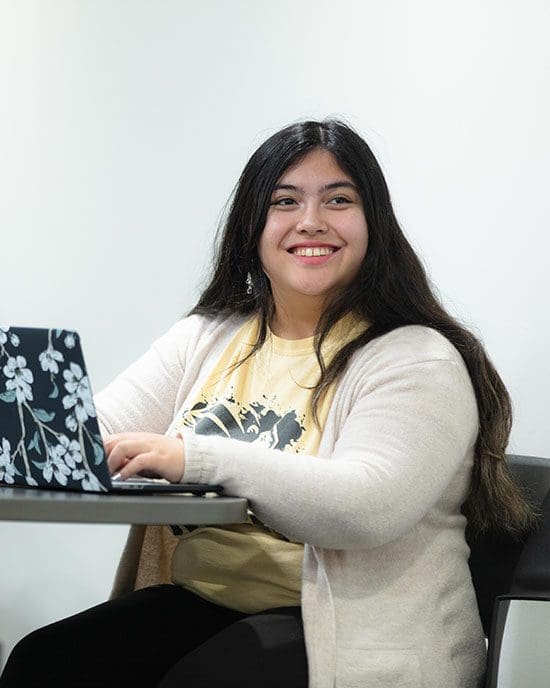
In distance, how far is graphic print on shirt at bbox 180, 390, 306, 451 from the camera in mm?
1732

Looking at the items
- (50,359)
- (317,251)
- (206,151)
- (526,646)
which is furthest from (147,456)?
(206,151)

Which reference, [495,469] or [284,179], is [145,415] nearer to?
[284,179]

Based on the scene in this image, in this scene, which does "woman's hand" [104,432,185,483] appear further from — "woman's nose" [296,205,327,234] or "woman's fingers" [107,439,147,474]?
"woman's nose" [296,205,327,234]

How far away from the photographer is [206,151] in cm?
265

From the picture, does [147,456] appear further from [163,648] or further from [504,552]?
[504,552]

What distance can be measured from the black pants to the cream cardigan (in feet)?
0.18

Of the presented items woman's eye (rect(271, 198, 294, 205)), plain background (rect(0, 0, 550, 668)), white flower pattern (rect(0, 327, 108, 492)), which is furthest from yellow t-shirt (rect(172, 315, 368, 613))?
plain background (rect(0, 0, 550, 668))

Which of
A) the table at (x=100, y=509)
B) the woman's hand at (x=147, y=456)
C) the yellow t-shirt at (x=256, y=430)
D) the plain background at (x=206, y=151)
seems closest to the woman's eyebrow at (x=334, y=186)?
the yellow t-shirt at (x=256, y=430)

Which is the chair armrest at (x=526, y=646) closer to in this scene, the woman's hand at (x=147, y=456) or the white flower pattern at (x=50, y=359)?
the woman's hand at (x=147, y=456)

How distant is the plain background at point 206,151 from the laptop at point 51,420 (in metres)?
1.01

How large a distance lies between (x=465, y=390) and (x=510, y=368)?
59cm

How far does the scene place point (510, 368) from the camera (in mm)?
2213

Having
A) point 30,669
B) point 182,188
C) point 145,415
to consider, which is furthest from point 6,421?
point 182,188

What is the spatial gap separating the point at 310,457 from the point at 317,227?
0.47 meters
